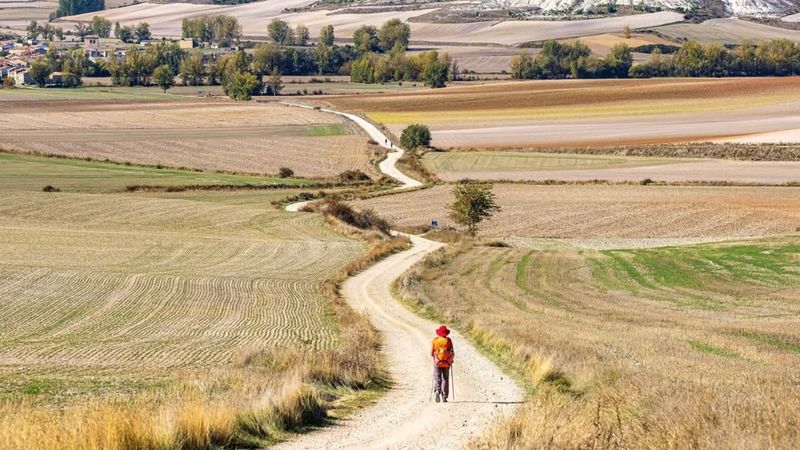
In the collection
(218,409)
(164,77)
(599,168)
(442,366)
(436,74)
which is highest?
(218,409)

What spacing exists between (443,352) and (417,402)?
1.00 m

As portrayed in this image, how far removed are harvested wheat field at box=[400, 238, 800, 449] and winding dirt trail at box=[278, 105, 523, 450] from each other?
701 mm

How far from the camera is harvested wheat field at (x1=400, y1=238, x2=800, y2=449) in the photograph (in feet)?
45.4

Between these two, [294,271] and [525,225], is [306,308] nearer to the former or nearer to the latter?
[294,271]

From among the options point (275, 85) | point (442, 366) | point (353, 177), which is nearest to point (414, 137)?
point (353, 177)

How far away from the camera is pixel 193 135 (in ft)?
413

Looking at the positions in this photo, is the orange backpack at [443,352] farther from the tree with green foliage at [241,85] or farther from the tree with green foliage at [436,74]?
the tree with green foliage at [436,74]

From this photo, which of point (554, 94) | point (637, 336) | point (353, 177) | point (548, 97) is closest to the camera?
point (637, 336)

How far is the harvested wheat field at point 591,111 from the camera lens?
12412cm

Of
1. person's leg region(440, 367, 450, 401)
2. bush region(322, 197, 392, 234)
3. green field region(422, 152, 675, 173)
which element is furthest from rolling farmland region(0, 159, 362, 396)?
green field region(422, 152, 675, 173)

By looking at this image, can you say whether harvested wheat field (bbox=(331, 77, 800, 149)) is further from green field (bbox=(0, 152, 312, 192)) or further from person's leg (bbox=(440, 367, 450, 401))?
person's leg (bbox=(440, 367, 450, 401))

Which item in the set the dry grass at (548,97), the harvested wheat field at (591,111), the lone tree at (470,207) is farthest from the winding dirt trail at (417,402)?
the dry grass at (548,97)

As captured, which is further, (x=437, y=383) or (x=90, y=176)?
(x=90, y=176)

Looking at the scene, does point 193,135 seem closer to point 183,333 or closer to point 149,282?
point 149,282
